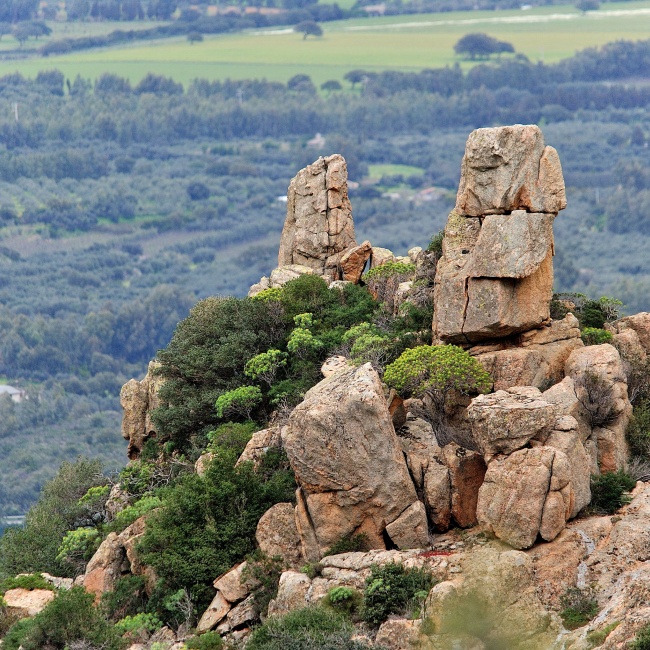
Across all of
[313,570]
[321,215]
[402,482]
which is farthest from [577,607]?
[321,215]

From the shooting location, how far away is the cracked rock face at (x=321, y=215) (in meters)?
60.7

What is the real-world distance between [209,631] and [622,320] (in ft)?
63.9

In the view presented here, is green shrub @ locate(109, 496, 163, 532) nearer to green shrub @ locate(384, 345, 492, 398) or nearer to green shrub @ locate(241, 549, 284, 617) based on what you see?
green shrub @ locate(241, 549, 284, 617)

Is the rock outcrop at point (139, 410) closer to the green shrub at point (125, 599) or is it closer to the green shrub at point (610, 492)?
the green shrub at point (125, 599)

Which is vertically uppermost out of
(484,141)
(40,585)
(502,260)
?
(484,141)

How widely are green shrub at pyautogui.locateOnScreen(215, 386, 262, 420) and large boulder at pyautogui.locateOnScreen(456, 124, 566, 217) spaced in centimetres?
1035

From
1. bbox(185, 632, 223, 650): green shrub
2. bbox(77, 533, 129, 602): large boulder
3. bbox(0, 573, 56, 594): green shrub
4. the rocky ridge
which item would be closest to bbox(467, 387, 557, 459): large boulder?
the rocky ridge

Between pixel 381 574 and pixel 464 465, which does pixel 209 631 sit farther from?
pixel 464 465

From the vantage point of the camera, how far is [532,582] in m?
36.3

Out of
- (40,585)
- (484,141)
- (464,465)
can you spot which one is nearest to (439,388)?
(464,465)

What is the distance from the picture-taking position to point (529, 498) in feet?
128

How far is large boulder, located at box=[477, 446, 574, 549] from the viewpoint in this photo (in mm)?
39094

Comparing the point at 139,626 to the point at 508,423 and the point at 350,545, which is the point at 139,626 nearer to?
the point at 350,545

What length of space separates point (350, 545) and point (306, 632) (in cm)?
488
